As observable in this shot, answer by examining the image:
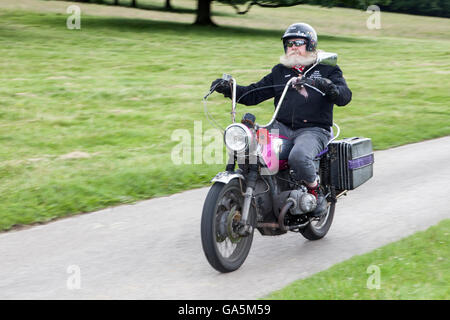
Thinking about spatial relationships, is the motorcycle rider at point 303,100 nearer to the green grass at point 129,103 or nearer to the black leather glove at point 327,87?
the black leather glove at point 327,87

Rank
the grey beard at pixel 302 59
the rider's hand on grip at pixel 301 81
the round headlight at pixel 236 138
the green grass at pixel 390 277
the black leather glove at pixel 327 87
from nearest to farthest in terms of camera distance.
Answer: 1. the green grass at pixel 390 277
2. the round headlight at pixel 236 138
3. the rider's hand on grip at pixel 301 81
4. the black leather glove at pixel 327 87
5. the grey beard at pixel 302 59

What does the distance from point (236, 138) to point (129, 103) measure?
964 centimetres

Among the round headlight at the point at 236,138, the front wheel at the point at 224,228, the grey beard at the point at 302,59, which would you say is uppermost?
the grey beard at the point at 302,59

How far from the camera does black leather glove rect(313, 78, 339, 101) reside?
5.56 meters

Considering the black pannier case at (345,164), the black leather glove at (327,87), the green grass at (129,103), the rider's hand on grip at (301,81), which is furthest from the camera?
the green grass at (129,103)

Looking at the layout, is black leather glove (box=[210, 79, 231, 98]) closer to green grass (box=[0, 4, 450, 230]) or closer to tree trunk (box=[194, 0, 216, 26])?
green grass (box=[0, 4, 450, 230])

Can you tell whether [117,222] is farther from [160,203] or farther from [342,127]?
[342,127]

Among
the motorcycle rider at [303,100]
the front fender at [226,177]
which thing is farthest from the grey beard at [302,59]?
the front fender at [226,177]

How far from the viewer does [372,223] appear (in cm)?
708

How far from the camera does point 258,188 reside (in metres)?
5.73

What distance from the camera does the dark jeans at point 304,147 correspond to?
19.0 feet

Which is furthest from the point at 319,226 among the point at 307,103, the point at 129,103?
the point at 129,103
